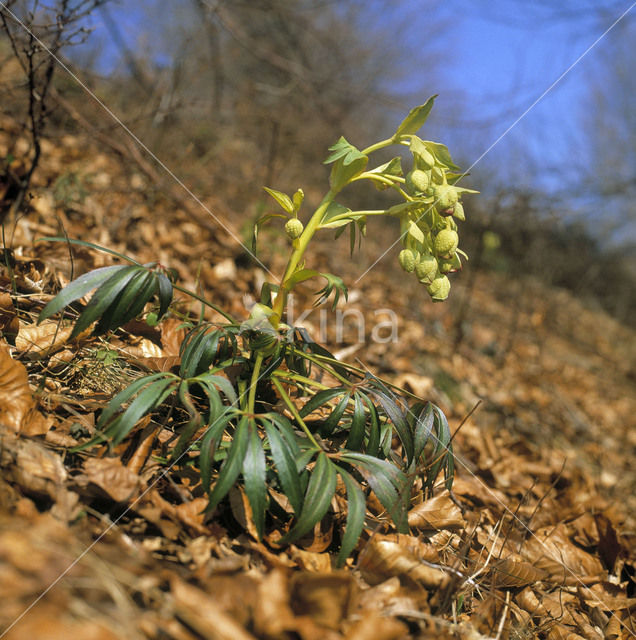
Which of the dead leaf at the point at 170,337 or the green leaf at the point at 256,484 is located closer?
the green leaf at the point at 256,484

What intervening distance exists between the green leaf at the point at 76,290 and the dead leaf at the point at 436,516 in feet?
3.05

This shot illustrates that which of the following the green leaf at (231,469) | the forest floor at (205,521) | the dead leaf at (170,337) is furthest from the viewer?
the dead leaf at (170,337)

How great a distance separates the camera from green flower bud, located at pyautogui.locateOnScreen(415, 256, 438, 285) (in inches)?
44.6

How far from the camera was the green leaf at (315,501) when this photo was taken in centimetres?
91

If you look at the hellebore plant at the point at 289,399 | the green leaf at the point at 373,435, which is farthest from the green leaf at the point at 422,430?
the green leaf at the point at 373,435

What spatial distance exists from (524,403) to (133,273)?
2781 mm

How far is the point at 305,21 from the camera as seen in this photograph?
409cm

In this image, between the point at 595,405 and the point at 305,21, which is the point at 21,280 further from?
the point at 595,405

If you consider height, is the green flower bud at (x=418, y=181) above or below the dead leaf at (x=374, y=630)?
above

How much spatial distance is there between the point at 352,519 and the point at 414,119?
87cm

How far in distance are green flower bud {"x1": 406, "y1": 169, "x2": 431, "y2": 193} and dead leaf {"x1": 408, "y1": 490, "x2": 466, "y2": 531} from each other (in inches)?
31.3

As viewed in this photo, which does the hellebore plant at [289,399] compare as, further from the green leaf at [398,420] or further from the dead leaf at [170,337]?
the dead leaf at [170,337]

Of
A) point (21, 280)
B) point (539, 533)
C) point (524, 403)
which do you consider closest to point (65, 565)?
point (21, 280)

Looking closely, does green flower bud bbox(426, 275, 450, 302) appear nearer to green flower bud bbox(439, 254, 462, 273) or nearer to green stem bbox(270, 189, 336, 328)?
green flower bud bbox(439, 254, 462, 273)
